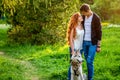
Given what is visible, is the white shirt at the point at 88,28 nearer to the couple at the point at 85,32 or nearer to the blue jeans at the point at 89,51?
the couple at the point at 85,32

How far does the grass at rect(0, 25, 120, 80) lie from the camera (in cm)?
1204

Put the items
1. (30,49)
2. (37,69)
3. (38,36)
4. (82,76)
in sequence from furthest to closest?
(38,36)
(30,49)
(37,69)
(82,76)

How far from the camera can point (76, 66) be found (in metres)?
9.76

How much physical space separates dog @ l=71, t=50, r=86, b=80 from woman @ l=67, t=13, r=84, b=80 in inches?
12.0

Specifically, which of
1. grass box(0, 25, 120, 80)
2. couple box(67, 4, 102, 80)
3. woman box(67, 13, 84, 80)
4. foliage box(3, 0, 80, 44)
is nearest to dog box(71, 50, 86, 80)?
woman box(67, 13, 84, 80)

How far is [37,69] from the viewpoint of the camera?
13.6 metres

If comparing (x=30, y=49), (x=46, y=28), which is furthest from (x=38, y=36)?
(x=30, y=49)

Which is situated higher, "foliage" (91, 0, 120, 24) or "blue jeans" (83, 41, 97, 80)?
"blue jeans" (83, 41, 97, 80)

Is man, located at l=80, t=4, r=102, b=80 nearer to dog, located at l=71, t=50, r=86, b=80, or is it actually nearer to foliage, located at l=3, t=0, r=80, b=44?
dog, located at l=71, t=50, r=86, b=80

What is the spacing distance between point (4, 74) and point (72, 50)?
→ 2.80 metres

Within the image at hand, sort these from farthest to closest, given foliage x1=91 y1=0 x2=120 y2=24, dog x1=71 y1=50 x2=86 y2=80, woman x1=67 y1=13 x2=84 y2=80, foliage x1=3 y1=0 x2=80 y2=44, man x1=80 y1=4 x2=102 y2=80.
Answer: foliage x1=91 y1=0 x2=120 y2=24
foliage x1=3 y1=0 x2=80 y2=44
man x1=80 y1=4 x2=102 y2=80
woman x1=67 y1=13 x2=84 y2=80
dog x1=71 y1=50 x2=86 y2=80

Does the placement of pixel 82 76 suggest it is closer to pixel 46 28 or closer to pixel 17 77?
pixel 17 77

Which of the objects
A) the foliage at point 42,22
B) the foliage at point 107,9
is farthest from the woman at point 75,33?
the foliage at point 107,9

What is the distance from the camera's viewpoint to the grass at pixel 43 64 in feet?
39.5
